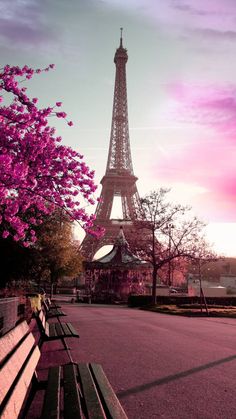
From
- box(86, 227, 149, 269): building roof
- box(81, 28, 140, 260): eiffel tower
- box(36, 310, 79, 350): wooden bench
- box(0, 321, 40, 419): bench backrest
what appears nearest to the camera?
box(0, 321, 40, 419): bench backrest

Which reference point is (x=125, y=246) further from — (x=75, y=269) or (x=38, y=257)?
(x=75, y=269)

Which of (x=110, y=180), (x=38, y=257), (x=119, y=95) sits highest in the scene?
(x=119, y=95)

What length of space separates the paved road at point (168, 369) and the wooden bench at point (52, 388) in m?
1.08

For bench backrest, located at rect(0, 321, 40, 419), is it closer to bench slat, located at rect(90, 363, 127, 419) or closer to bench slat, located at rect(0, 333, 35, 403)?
bench slat, located at rect(0, 333, 35, 403)

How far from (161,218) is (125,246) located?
205 inches

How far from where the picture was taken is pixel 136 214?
1625 inches

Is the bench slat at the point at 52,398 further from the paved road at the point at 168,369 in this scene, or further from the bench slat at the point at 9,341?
the paved road at the point at 168,369

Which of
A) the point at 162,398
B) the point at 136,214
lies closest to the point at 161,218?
the point at 136,214

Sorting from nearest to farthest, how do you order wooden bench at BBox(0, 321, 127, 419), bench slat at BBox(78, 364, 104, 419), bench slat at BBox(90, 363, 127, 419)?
wooden bench at BBox(0, 321, 127, 419)
bench slat at BBox(78, 364, 104, 419)
bench slat at BBox(90, 363, 127, 419)

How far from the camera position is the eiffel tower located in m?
72.8

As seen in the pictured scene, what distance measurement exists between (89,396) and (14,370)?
63 centimetres

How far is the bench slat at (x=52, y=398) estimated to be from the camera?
3.19 metres

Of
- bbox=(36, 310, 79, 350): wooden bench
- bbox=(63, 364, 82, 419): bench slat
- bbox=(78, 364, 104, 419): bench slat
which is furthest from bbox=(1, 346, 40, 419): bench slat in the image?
bbox=(36, 310, 79, 350): wooden bench

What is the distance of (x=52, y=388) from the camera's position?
3.93 metres
